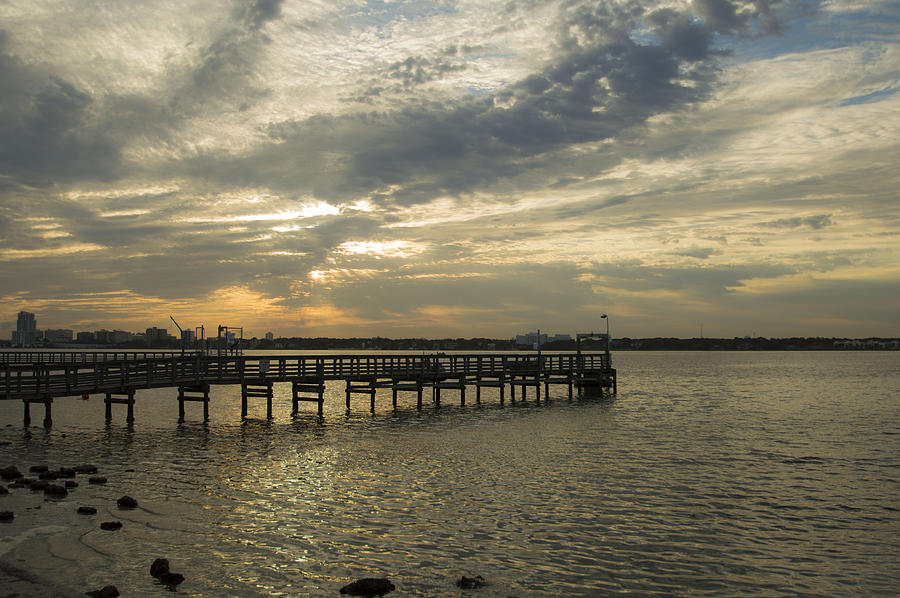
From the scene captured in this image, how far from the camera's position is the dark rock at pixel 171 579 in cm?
1090

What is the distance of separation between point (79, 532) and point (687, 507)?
46.8ft

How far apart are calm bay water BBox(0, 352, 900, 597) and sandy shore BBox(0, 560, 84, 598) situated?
0.30 metres

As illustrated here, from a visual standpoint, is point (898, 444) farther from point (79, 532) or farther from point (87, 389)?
point (87, 389)

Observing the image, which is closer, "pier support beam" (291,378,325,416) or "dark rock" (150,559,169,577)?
"dark rock" (150,559,169,577)

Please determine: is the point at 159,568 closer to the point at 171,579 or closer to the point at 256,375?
the point at 171,579

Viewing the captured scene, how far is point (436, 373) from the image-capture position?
1802 inches

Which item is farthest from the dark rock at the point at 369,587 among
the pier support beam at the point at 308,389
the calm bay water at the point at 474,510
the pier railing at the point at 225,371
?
the pier support beam at the point at 308,389

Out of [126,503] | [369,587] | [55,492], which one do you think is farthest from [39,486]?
[369,587]

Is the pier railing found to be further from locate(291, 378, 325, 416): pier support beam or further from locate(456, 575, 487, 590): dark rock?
locate(456, 575, 487, 590): dark rock

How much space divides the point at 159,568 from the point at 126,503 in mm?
5256

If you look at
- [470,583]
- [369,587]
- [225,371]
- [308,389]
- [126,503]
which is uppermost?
[225,371]

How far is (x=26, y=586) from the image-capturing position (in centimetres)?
1041

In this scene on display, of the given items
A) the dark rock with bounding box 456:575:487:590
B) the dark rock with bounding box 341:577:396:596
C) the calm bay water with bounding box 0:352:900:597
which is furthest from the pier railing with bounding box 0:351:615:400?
the dark rock with bounding box 456:575:487:590

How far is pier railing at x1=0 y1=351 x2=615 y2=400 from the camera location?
94.7 feet
